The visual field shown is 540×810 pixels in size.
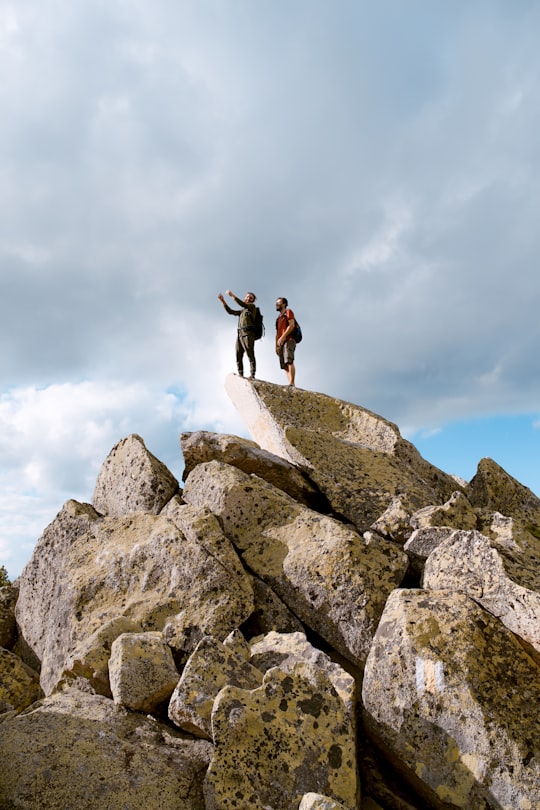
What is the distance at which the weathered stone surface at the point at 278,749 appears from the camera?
7875 mm

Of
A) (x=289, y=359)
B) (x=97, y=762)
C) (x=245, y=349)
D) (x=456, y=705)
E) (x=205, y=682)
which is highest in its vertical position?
(x=245, y=349)

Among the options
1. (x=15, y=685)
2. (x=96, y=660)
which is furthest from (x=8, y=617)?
(x=96, y=660)

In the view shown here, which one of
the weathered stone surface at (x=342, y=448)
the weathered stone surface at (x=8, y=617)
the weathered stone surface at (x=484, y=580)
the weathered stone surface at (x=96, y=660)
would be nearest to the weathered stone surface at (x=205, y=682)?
the weathered stone surface at (x=96, y=660)

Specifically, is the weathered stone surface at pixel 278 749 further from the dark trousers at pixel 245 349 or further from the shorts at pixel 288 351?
the shorts at pixel 288 351

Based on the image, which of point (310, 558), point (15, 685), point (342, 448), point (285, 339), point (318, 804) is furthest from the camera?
point (285, 339)

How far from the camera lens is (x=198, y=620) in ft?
38.1

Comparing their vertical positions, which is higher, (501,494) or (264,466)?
(264,466)

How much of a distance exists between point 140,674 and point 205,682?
1.28 meters

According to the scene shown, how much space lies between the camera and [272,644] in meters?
10.8

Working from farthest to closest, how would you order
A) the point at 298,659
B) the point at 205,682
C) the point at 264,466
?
the point at 264,466 → the point at 298,659 → the point at 205,682

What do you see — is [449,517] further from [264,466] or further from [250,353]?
[250,353]

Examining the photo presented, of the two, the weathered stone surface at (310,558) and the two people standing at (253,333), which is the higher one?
the two people standing at (253,333)

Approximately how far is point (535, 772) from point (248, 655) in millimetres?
4596

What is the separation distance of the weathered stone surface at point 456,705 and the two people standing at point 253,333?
613 inches
